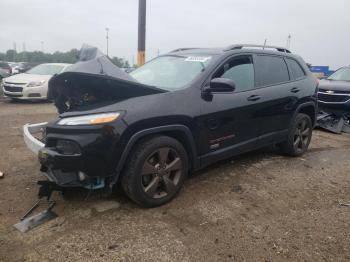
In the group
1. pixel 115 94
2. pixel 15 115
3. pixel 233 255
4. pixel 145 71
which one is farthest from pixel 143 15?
pixel 233 255

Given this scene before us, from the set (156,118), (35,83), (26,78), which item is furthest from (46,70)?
(156,118)

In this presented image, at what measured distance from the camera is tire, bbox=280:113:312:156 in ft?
17.7

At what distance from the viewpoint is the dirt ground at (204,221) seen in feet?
9.21

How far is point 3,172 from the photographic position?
441 centimetres

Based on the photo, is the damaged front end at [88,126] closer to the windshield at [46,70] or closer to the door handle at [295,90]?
the door handle at [295,90]

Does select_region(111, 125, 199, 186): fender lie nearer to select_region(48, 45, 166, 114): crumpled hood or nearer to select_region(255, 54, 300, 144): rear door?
select_region(48, 45, 166, 114): crumpled hood

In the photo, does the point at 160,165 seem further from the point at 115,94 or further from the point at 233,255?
the point at 233,255

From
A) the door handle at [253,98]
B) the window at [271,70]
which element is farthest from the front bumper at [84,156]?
the window at [271,70]

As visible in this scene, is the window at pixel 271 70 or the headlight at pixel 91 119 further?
the window at pixel 271 70

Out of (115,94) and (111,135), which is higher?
(115,94)

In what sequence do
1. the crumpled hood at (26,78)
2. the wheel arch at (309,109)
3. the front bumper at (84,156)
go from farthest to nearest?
the crumpled hood at (26,78) < the wheel arch at (309,109) < the front bumper at (84,156)

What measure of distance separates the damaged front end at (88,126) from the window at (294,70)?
279 cm

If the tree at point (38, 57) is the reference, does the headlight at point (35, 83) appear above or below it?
above

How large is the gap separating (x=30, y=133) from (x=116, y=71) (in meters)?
1.32
